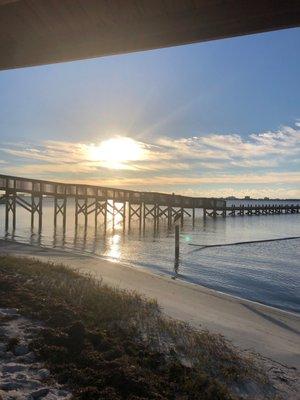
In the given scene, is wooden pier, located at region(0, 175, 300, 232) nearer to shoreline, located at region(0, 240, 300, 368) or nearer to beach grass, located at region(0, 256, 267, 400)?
shoreline, located at region(0, 240, 300, 368)

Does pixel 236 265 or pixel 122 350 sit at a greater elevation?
pixel 122 350

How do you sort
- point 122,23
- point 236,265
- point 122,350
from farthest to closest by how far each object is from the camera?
point 236,265
point 122,350
point 122,23

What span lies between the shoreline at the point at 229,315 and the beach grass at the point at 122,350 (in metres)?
0.88

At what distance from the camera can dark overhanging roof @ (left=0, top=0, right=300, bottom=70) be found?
3926mm

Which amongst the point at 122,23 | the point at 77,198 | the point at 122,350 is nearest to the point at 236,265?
the point at 122,350

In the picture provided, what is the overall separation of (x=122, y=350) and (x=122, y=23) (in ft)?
12.6

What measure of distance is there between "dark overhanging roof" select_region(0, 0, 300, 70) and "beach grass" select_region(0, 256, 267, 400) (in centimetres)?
351

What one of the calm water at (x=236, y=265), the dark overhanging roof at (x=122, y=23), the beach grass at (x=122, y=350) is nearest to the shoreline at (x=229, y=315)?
the beach grass at (x=122, y=350)

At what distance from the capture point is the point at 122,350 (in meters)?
5.35

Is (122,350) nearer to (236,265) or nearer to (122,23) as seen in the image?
(122,23)

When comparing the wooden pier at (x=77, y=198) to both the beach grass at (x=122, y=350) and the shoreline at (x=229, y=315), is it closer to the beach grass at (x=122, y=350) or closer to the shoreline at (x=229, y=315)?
the shoreline at (x=229, y=315)

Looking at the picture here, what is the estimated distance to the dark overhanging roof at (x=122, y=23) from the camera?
3.93 meters

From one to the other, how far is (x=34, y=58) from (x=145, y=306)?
16.5 ft

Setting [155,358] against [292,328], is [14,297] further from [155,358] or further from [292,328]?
[292,328]
